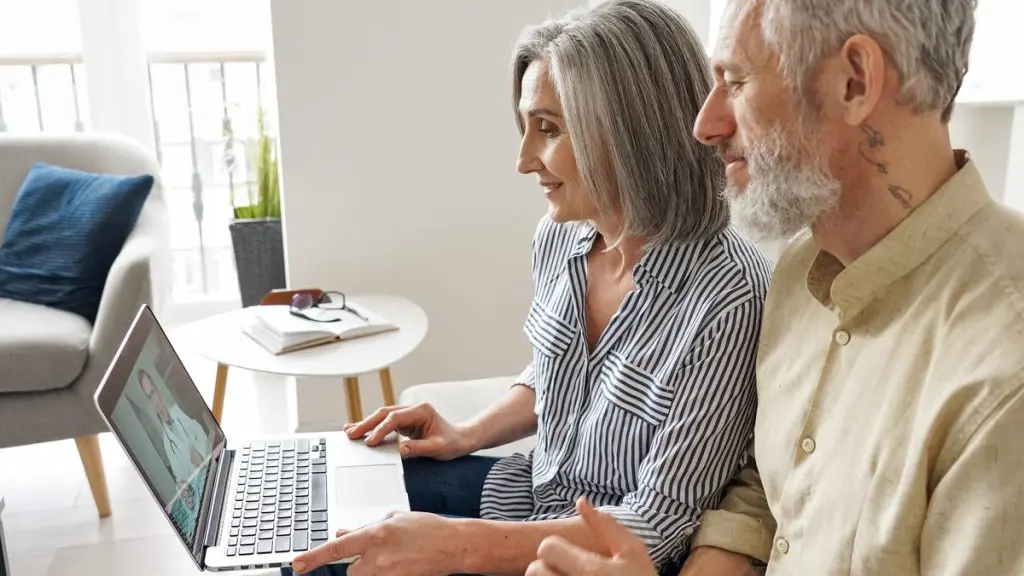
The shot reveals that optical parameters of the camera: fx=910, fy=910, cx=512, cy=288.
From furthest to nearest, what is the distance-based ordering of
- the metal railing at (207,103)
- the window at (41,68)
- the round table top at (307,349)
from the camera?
the metal railing at (207,103) < the window at (41,68) < the round table top at (307,349)

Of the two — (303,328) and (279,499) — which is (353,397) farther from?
(279,499)

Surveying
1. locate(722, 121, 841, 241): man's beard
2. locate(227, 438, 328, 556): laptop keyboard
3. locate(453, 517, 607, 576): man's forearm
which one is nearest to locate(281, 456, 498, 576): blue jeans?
locate(227, 438, 328, 556): laptop keyboard

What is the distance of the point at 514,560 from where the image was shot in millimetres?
1051

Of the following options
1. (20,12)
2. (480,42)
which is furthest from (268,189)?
(20,12)

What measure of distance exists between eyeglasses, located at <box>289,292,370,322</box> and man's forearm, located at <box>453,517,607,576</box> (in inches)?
41.5

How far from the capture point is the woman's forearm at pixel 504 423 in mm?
1375

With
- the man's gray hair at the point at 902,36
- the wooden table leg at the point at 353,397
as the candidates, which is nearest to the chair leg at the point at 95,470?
the wooden table leg at the point at 353,397

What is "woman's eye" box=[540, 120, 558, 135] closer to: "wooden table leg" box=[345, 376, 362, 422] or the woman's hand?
the woman's hand

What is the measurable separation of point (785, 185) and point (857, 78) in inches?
4.6

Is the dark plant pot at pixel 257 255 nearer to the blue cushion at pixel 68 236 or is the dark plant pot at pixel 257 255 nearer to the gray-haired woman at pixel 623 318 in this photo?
the blue cushion at pixel 68 236

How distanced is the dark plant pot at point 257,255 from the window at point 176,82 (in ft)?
1.76

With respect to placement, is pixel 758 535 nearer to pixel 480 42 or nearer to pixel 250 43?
pixel 480 42

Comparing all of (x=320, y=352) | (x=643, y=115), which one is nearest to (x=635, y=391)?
(x=643, y=115)

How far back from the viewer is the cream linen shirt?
0.69m
